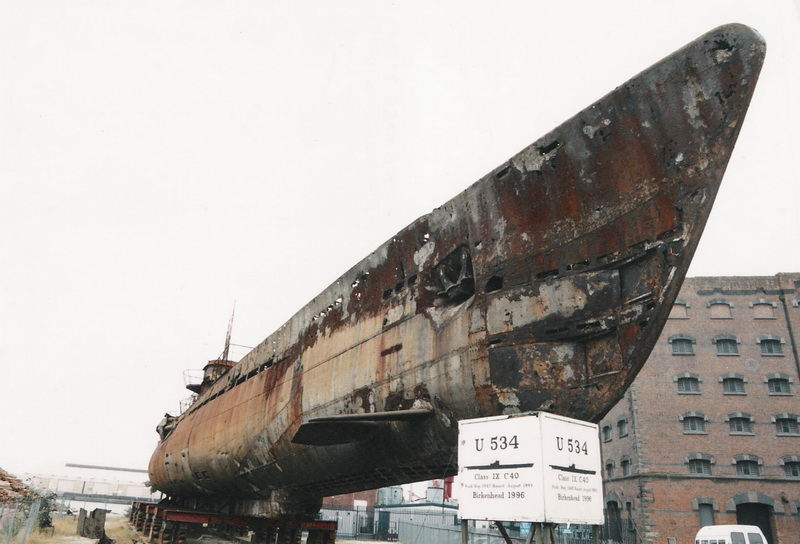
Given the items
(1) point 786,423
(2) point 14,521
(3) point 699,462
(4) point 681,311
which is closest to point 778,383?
(1) point 786,423

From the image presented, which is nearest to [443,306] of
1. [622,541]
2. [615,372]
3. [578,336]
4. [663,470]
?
[578,336]

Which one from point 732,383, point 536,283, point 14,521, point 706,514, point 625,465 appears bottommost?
point 14,521

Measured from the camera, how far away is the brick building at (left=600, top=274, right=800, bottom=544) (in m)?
27.1

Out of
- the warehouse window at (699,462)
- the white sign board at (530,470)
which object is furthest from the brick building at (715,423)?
the white sign board at (530,470)

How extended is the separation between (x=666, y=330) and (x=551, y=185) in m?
27.4

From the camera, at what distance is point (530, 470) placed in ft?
12.8

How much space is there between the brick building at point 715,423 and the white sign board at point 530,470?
89.5 ft

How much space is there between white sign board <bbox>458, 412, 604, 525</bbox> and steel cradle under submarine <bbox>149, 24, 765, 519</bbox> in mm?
1810

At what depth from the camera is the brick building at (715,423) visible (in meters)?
27.1

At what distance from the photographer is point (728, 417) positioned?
28688 millimetres

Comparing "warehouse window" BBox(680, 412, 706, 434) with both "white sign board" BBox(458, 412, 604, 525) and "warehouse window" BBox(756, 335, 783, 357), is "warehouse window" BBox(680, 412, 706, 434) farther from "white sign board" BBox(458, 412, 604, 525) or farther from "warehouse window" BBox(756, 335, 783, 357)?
"white sign board" BBox(458, 412, 604, 525)

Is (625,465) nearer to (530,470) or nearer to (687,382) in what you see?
(687,382)

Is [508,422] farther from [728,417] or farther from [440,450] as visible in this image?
[728,417]

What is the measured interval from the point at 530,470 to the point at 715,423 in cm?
2976
